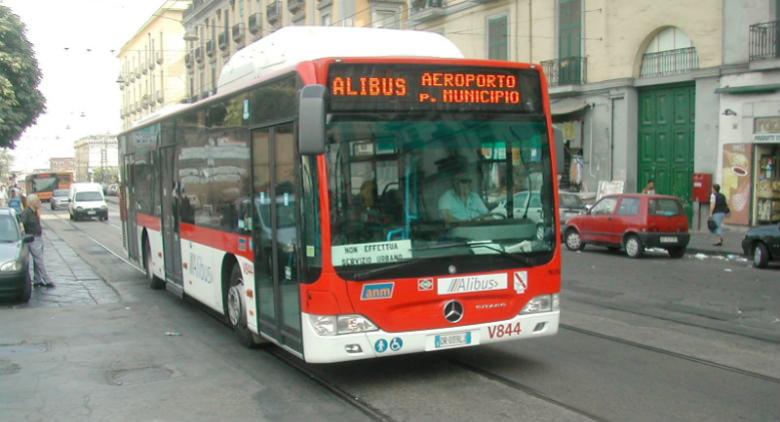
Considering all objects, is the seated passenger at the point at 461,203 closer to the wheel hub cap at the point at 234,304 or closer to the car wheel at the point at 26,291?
the wheel hub cap at the point at 234,304

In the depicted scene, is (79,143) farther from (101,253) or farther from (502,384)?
(502,384)

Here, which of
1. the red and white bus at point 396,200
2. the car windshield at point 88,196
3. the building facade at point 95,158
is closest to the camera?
the red and white bus at point 396,200

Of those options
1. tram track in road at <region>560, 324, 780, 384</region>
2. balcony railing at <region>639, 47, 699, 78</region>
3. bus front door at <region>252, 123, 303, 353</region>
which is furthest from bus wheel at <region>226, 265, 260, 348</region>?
balcony railing at <region>639, 47, 699, 78</region>

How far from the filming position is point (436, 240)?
653 cm

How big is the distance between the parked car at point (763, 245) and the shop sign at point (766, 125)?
6.05 metres

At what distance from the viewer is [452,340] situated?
21.7ft

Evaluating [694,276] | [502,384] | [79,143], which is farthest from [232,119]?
[79,143]

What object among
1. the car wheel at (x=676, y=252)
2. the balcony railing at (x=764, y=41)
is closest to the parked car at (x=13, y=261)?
the car wheel at (x=676, y=252)

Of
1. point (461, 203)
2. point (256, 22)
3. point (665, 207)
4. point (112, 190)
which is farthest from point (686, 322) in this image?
point (112, 190)

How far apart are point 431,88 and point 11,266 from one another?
836 centimetres

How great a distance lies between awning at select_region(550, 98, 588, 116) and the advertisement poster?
6.36 m

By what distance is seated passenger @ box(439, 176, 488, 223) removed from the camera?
258 inches

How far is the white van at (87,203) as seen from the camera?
39.9 m

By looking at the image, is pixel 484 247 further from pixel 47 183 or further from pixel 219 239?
pixel 47 183
